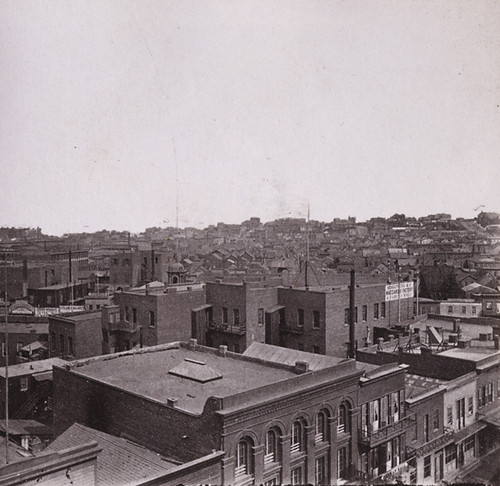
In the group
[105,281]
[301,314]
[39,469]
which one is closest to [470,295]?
[301,314]

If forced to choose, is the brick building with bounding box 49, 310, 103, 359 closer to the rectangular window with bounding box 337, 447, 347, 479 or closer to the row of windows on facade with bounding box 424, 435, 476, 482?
the rectangular window with bounding box 337, 447, 347, 479

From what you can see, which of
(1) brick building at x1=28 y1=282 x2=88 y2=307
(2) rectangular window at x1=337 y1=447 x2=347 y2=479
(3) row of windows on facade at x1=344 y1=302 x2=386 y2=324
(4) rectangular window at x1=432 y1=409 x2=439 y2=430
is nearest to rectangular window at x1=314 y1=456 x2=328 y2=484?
(2) rectangular window at x1=337 y1=447 x2=347 y2=479

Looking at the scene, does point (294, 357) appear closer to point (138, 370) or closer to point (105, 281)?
point (138, 370)

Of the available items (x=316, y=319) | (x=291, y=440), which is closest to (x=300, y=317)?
(x=316, y=319)

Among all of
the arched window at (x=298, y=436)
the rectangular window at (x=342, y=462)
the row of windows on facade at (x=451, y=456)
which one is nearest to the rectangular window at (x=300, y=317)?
the row of windows on facade at (x=451, y=456)

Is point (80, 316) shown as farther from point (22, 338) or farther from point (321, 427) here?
point (321, 427)

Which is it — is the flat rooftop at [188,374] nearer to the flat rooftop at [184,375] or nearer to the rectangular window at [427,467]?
the flat rooftop at [184,375]
